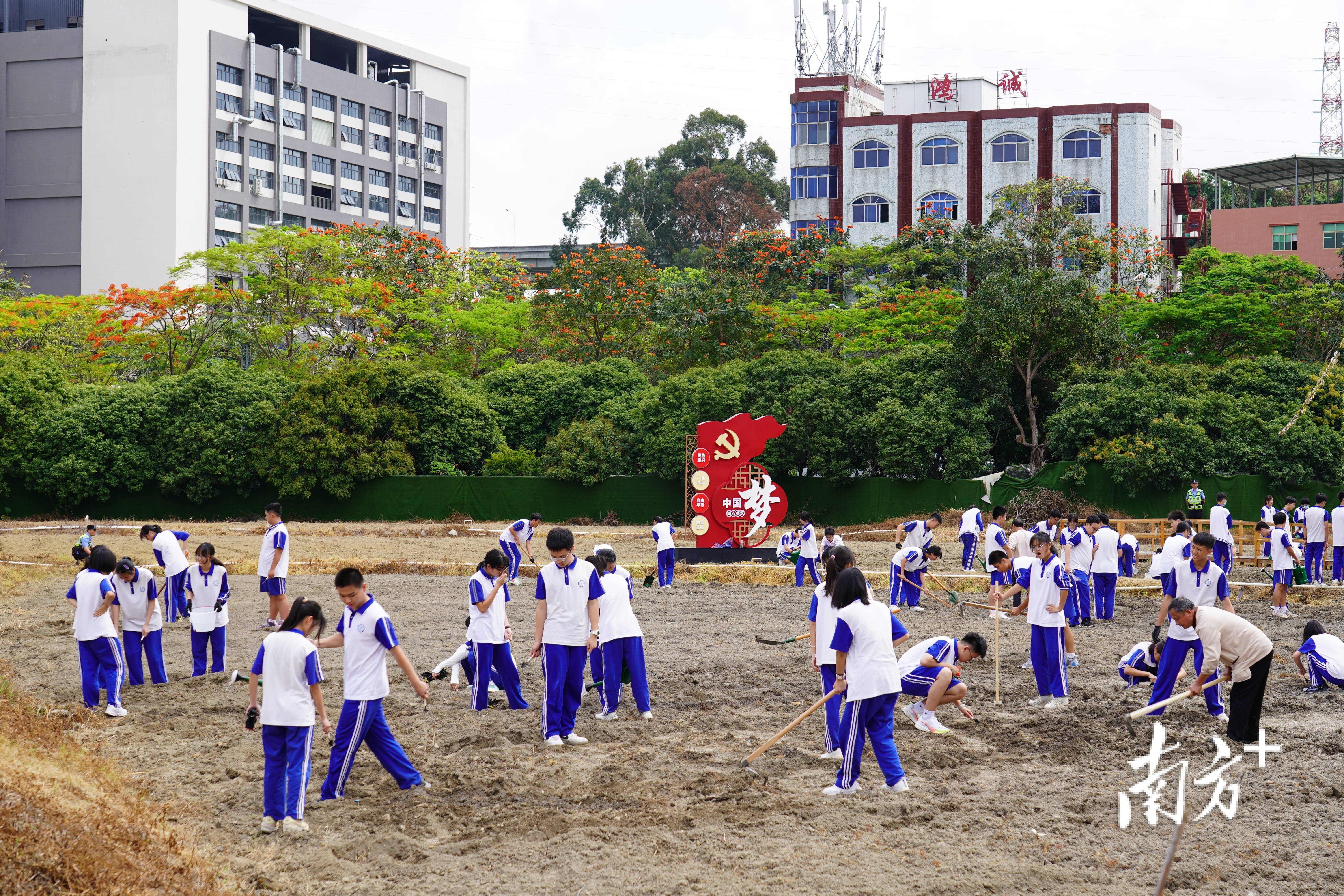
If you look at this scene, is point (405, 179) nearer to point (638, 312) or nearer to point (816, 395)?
point (638, 312)

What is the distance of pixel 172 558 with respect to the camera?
13.4 m

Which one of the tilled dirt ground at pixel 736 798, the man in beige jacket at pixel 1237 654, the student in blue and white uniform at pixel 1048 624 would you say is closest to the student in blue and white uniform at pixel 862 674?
the tilled dirt ground at pixel 736 798

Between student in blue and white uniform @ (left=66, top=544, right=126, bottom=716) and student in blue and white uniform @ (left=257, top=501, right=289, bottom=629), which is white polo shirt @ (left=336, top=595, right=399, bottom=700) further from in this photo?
student in blue and white uniform @ (left=257, top=501, right=289, bottom=629)

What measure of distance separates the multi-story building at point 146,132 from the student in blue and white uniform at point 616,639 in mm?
62297

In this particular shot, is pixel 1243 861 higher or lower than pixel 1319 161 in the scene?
lower

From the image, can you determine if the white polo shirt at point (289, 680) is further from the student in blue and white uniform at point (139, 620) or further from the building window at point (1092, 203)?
the building window at point (1092, 203)

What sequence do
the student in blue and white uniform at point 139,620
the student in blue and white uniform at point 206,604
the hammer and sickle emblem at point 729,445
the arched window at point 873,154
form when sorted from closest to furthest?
1. the student in blue and white uniform at point 139,620
2. the student in blue and white uniform at point 206,604
3. the hammer and sickle emblem at point 729,445
4. the arched window at point 873,154

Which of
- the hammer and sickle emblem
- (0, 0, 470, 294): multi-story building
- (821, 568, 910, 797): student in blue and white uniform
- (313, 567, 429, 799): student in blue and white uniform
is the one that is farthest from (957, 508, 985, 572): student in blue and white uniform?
(0, 0, 470, 294): multi-story building

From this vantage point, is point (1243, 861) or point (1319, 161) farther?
point (1319, 161)

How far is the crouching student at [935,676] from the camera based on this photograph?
1049 cm

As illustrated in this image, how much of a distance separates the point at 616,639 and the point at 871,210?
54.1 meters

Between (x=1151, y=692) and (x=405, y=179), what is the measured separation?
7620 cm

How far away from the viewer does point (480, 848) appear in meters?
7.66

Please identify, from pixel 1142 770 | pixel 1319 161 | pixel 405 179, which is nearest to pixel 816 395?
pixel 1142 770
